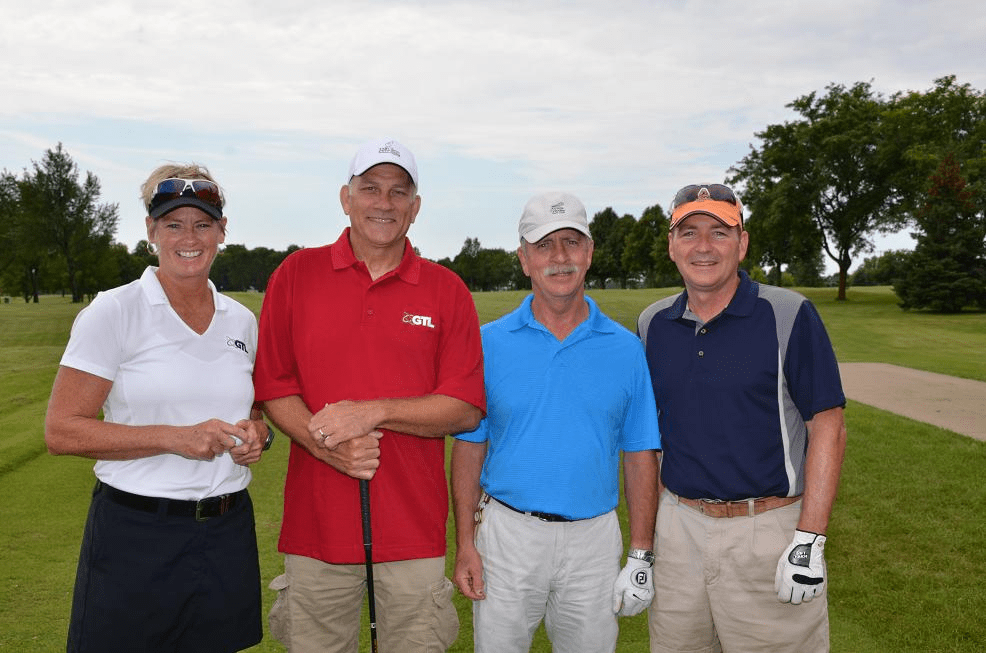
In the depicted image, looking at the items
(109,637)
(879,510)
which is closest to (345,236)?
(109,637)

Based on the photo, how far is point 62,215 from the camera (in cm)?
7056

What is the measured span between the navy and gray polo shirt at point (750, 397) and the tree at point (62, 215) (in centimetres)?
7451

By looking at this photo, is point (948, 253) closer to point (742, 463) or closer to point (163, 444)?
point (742, 463)

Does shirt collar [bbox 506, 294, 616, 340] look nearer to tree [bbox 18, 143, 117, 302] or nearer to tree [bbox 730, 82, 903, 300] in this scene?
tree [bbox 730, 82, 903, 300]

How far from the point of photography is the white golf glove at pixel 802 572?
11.3ft

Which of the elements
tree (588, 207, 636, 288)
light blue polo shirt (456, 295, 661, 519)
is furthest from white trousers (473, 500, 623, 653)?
tree (588, 207, 636, 288)

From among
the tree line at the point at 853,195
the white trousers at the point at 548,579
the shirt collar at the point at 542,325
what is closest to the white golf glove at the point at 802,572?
the white trousers at the point at 548,579

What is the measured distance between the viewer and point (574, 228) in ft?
12.4

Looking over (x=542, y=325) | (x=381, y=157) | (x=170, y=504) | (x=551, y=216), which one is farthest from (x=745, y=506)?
(x=170, y=504)

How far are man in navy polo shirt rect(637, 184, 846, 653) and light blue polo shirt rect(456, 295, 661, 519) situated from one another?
0.70ft

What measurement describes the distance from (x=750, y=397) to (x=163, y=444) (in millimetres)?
2681

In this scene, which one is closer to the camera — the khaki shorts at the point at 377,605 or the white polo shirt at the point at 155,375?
the white polo shirt at the point at 155,375

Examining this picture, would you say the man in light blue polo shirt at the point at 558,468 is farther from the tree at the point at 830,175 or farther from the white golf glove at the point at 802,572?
the tree at the point at 830,175

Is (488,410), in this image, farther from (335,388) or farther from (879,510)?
(879,510)
